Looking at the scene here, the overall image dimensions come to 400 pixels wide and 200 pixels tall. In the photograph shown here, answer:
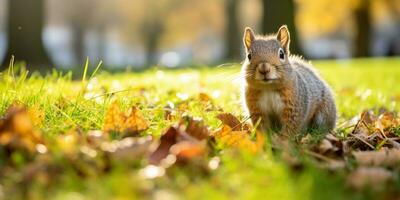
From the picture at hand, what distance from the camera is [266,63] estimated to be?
3.92 meters

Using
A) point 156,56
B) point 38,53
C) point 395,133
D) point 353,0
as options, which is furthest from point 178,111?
point 156,56

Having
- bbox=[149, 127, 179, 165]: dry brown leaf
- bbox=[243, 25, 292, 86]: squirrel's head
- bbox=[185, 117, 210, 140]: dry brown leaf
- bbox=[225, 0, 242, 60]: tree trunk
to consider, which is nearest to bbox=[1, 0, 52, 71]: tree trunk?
bbox=[225, 0, 242, 60]: tree trunk

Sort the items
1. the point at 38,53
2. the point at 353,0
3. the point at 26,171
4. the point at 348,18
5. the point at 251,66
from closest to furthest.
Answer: the point at 26,171, the point at 251,66, the point at 38,53, the point at 353,0, the point at 348,18

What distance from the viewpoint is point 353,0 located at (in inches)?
1110

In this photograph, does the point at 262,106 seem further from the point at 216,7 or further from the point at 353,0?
the point at 216,7

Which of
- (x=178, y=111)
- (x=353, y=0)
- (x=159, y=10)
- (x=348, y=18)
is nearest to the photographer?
(x=178, y=111)

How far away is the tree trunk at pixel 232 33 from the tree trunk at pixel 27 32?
10.4 meters

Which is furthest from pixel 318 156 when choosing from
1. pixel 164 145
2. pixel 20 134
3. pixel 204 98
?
pixel 204 98

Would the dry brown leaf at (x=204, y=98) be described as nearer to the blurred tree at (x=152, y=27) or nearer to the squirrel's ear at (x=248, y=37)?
the squirrel's ear at (x=248, y=37)

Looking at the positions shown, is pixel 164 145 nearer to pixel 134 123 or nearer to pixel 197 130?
pixel 197 130

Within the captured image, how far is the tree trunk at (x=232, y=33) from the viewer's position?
1004 inches

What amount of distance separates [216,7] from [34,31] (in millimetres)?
27258

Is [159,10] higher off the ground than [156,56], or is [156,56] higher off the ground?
[159,10]

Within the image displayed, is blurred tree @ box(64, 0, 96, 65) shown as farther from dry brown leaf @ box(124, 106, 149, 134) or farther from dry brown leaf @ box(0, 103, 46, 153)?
dry brown leaf @ box(0, 103, 46, 153)
